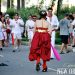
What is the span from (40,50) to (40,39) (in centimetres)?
35

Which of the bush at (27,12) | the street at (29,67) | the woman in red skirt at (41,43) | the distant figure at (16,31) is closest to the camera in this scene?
the street at (29,67)

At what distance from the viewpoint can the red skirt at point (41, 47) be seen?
17.3m

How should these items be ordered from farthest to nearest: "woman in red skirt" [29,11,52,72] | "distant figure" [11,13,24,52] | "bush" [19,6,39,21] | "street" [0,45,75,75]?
"bush" [19,6,39,21]
"distant figure" [11,13,24,52]
"woman in red skirt" [29,11,52,72]
"street" [0,45,75,75]

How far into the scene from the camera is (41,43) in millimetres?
17453

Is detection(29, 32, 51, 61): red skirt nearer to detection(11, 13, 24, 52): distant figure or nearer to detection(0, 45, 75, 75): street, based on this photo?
detection(0, 45, 75, 75): street

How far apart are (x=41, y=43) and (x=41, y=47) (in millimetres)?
124

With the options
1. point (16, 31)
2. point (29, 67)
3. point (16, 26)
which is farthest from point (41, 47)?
point (16, 26)

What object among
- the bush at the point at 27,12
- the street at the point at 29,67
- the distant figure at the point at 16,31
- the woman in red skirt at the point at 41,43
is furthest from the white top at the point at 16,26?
the bush at the point at 27,12

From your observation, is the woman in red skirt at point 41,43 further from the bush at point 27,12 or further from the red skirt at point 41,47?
the bush at point 27,12

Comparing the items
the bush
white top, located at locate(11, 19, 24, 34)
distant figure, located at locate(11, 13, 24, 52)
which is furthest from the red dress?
the bush

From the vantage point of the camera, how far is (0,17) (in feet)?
91.9

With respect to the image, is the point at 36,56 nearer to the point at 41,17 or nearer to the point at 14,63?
the point at 41,17

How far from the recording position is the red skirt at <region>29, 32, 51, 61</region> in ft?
56.9

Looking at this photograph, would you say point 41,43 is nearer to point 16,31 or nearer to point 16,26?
point 16,31
